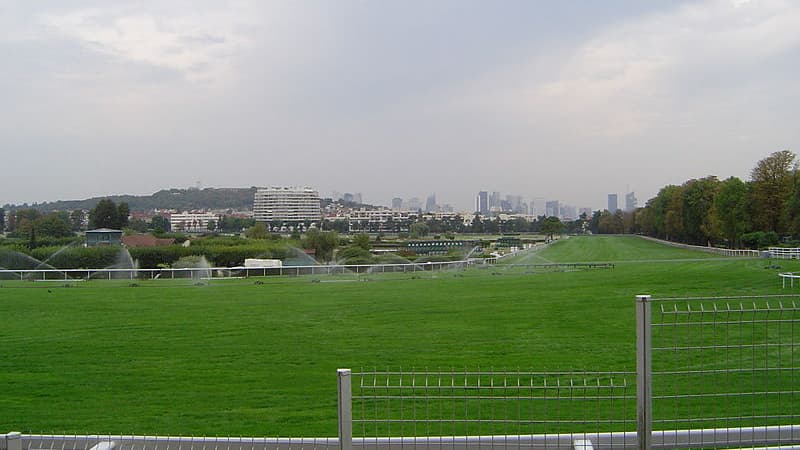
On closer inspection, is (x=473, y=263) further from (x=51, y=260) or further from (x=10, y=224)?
(x=10, y=224)

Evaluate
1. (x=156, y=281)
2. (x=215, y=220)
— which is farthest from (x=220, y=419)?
(x=215, y=220)

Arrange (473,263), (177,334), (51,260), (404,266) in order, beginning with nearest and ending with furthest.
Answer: (177,334), (404,266), (473,263), (51,260)

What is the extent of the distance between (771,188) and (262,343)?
137ft

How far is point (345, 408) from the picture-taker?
→ 13.0 feet

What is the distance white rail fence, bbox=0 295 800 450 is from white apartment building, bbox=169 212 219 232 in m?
79.7

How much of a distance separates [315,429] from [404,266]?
86.1 feet

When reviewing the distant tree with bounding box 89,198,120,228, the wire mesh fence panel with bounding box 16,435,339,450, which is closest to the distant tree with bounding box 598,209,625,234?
the distant tree with bounding box 89,198,120,228

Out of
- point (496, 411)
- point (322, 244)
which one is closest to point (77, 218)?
point (322, 244)

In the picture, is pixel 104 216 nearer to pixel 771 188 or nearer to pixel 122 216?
pixel 122 216

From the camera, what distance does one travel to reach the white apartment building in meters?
86.9

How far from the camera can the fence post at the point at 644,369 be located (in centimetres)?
424

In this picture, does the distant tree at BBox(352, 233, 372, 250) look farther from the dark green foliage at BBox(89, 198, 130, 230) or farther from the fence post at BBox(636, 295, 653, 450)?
the fence post at BBox(636, 295, 653, 450)

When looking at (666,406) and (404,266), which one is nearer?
(666,406)

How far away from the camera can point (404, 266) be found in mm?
33062
